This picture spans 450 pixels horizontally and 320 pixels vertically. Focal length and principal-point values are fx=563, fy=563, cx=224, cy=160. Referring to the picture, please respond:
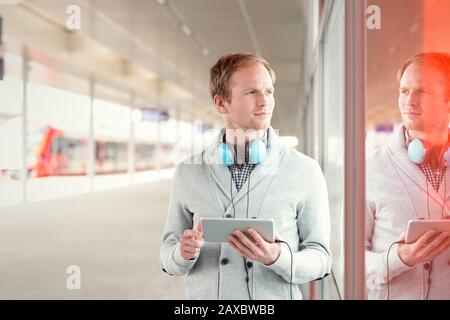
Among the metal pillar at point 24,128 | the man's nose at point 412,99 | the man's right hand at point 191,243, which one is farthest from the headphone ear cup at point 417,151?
the metal pillar at point 24,128

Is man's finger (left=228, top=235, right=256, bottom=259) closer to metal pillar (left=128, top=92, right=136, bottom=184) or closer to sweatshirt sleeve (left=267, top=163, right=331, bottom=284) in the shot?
sweatshirt sleeve (left=267, top=163, right=331, bottom=284)

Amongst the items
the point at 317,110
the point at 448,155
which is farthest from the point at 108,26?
the point at 448,155

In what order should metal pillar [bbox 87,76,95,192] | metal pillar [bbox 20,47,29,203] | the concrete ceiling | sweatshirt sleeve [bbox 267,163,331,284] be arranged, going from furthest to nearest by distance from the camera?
metal pillar [bbox 20,47,29,203] < metal pillar [bbox 87,76,95,192] < the concrete ceiling < sweatshirt sleeve [bbox 267,163,331,284]

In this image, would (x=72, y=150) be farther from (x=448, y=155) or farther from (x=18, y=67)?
(x=448, y=155)

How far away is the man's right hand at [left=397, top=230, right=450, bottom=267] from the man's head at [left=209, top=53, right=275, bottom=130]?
60 cm

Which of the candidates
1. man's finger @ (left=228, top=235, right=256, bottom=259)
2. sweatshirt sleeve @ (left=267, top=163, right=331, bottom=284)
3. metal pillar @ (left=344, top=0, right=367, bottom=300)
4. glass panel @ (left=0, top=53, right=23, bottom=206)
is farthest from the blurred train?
metal pillar @ (left=344, top=0, right=367, bottom=300)

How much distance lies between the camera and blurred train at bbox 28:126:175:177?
6.75ft

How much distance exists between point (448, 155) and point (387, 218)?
0.28 meters

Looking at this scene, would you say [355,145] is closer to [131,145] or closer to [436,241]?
[436,241]

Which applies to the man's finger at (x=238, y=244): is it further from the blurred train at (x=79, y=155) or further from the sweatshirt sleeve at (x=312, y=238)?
the blurred train at (x=79, y=155)

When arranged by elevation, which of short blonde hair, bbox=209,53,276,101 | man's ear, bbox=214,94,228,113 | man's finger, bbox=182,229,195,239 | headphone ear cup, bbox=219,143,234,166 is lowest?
man's finger, bbox=182,229,195,239

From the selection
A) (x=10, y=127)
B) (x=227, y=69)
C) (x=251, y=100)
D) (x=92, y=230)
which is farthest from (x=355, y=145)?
(x=10, y=127)

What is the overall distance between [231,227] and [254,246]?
3.8 inches

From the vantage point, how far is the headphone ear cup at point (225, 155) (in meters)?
1.89
